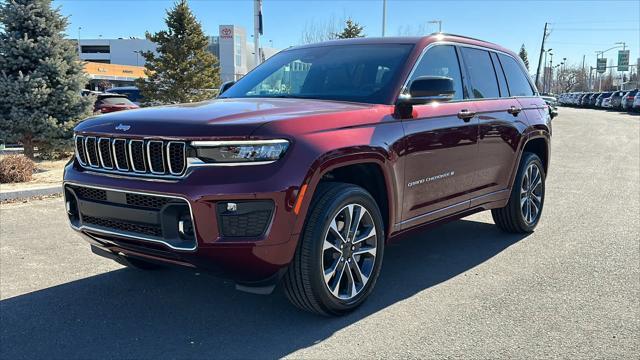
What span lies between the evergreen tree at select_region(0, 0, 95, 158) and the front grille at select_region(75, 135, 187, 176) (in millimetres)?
7136

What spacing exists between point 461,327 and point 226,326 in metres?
1.50

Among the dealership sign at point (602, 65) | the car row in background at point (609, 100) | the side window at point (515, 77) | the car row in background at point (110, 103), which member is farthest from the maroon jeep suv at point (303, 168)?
the dealership sign at point (602, 65)

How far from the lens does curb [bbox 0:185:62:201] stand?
7.45 metres

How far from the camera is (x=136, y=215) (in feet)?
10.6

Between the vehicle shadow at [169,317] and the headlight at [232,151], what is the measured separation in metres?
1.11

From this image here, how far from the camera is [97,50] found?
3910 inches

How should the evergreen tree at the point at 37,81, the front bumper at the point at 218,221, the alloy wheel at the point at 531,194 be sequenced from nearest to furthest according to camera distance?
the front bumper at the point at 218,221, the alloy wheel at the point at 531,194, the evergreen tree at the point at 37,81

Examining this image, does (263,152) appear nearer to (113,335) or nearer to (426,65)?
(113,335)

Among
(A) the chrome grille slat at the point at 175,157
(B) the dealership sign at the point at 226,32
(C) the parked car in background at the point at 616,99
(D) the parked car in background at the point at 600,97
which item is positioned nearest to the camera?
(A) the chrome grille slat at the point at 175,157

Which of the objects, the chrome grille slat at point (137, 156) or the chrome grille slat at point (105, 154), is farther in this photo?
the chrome grille slat at point (105, 154)

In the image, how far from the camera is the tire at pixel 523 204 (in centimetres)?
570

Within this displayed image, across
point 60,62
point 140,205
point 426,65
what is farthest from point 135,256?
point 60,62

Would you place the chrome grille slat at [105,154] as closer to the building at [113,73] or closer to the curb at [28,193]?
the curb at [28,193]

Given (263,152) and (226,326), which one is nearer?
(263,152)
